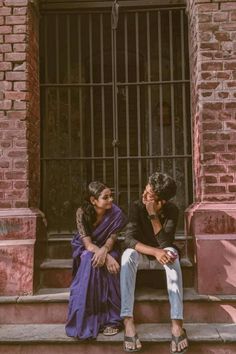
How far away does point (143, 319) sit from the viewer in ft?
13.6

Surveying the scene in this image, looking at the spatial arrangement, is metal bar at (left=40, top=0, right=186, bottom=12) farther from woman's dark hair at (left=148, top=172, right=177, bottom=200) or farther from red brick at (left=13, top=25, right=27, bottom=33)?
woman's dark hair at (left=148, top=172, right=177, bottom=200)

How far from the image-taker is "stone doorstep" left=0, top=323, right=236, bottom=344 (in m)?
3.71

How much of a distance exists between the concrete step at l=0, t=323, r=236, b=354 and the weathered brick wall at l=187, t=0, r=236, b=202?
128 centimetres

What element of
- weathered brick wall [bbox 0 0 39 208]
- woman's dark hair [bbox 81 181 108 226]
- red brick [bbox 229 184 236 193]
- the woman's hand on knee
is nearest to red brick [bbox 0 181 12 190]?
weathered brick wall [bbox 0 0 39 208]

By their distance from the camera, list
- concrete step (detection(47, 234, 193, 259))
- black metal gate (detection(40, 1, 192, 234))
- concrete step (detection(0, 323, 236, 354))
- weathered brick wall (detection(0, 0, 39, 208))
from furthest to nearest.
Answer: black metal gate (detection(40, 1, 192, 234)), concrete step (detection(47, 234, 193, 259)), weathered brick wall (detection(0, 0, 39, 208)), concrete step (detection(0, 323, 236, 354))

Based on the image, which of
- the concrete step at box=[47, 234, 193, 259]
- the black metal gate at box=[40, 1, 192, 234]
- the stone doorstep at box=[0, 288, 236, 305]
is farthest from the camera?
the black metal gate at box=[40, 1, 192, 234]

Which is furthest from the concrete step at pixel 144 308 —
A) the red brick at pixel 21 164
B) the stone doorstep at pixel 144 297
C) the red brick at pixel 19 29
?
the red brick at pixel 19 29

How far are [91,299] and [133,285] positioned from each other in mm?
383

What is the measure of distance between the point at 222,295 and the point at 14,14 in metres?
3.39

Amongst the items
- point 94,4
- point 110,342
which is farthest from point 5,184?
point 94,4

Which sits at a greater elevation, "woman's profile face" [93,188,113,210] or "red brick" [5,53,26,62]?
"red brick" [5,53,26,62]

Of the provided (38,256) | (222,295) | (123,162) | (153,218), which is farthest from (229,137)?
(123,162)

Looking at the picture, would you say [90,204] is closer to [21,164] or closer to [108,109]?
A: [21,164]

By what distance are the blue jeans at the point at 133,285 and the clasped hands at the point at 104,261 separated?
0.09 metres
